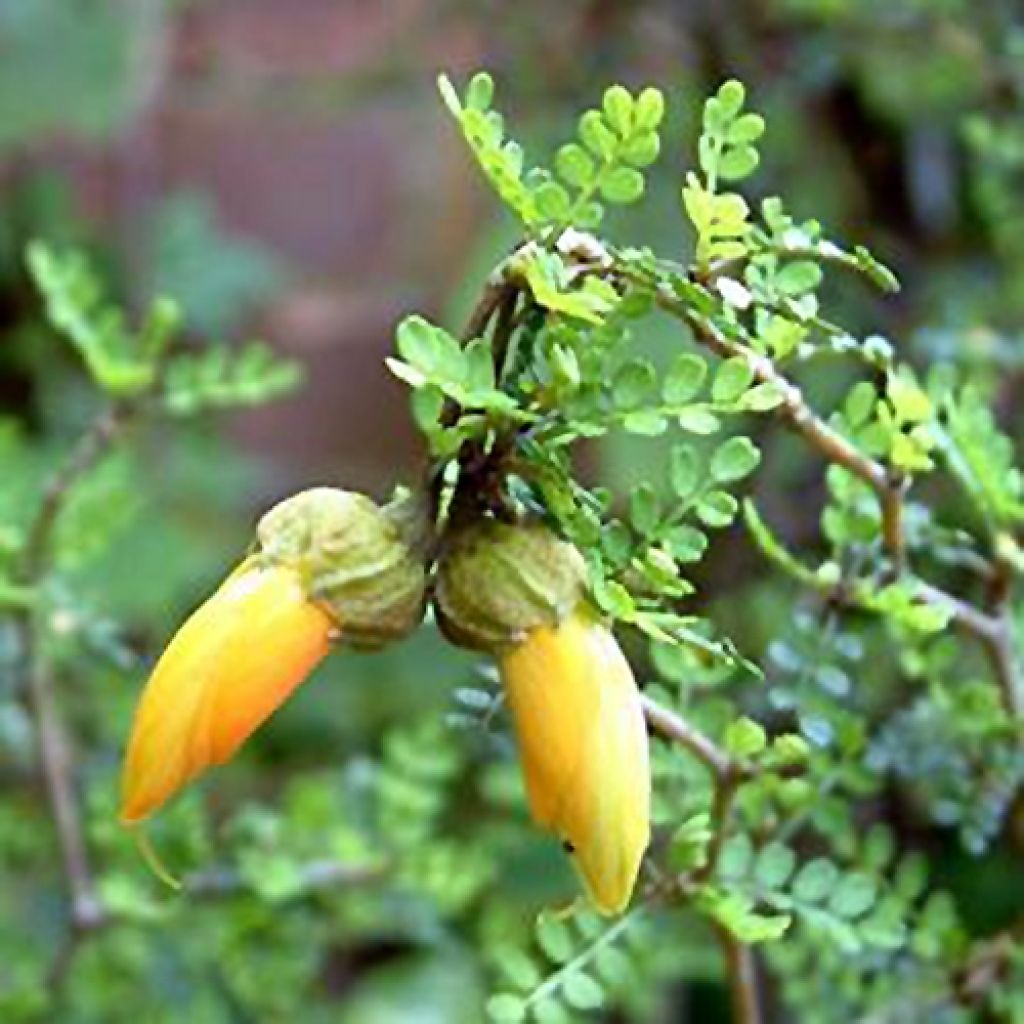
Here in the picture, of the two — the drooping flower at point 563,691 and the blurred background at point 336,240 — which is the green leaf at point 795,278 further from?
the blurred background at point 336,240

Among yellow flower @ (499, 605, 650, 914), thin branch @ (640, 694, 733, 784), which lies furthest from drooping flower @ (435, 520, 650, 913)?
thin branch @ (640, 694, 733, 784)

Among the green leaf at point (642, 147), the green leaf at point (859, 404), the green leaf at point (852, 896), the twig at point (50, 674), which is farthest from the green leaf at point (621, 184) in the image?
the twig at point (50, 674)

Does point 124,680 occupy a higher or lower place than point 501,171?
lower

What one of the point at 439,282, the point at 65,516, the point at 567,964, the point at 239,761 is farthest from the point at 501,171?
the point at 439,282

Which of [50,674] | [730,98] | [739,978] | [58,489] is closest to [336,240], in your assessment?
[50,674]

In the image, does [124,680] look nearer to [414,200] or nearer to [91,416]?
[91,416]

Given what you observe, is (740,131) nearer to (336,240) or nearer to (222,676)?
(222,676)
